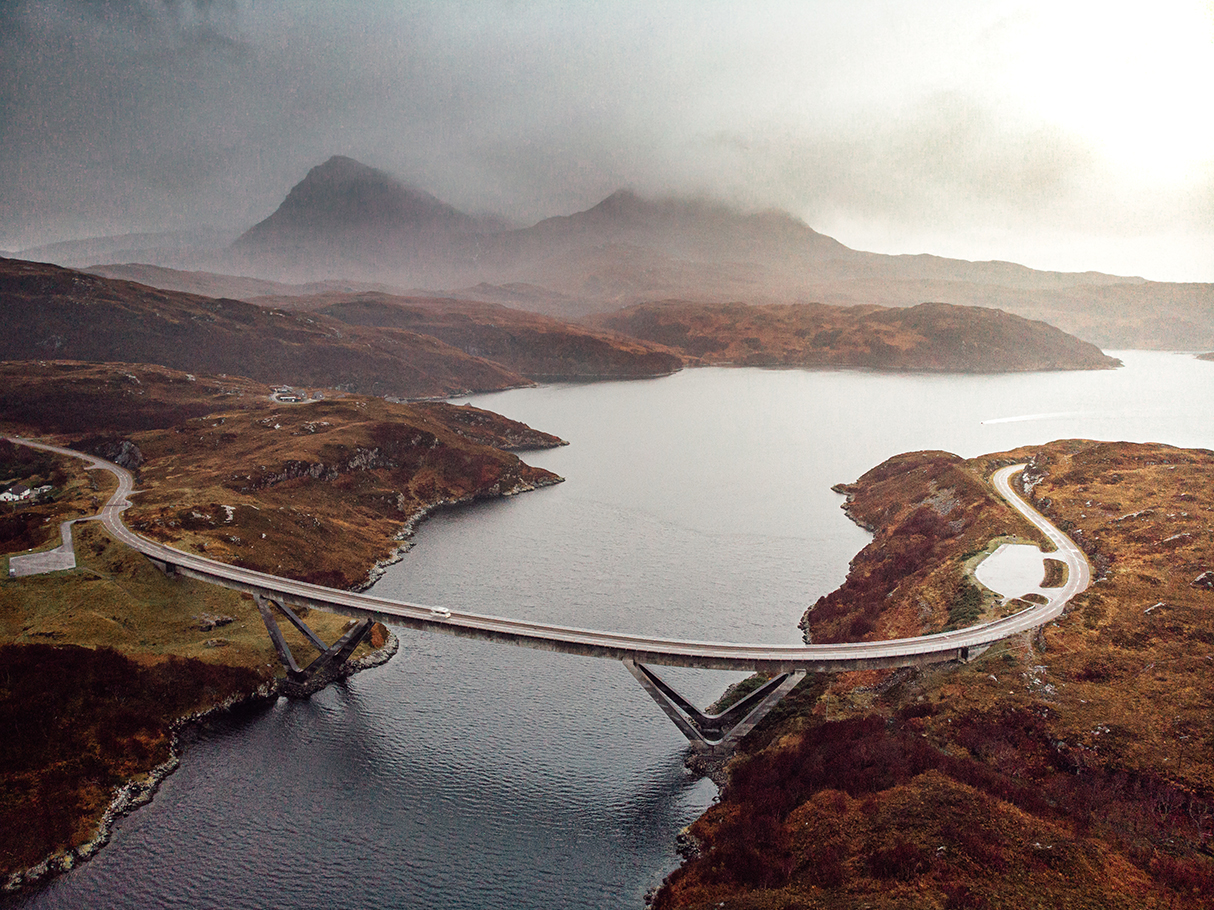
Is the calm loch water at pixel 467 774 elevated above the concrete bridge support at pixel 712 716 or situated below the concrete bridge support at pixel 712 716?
below

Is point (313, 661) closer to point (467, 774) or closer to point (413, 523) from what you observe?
point (467, 774)

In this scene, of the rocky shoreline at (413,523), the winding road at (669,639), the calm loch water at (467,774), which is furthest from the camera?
the rocky shoreline at (413,523)

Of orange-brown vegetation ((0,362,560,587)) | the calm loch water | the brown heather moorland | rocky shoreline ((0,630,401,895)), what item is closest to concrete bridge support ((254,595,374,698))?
rocky shoreline ((0,630,401,895))

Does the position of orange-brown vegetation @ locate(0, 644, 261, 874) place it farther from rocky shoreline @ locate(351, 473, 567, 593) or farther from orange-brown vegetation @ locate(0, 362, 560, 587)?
rocky shoreline @ locate(351, 473, 567, 593)

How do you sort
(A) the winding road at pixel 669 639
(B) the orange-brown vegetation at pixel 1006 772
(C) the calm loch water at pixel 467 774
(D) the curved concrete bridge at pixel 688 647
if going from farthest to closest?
(D) the curved concrete bridge at pixel 688 647 → (A) the winding road at pixel 669 639 → (C) the calm loch water at pixel 467 774 → (B) the orange-brown vegetation at pixel 1006 772

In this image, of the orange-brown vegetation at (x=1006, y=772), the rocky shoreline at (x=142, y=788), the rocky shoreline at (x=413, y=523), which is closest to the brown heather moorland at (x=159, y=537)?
the rocky shoreline at (x=142, y=788)

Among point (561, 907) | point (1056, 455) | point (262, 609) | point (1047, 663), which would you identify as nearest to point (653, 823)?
point (561, 907)

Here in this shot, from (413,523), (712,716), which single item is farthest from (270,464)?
(712,716)

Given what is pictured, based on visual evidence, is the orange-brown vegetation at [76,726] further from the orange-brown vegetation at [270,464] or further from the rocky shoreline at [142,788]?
the orange-brown vegetation at [270,464]
